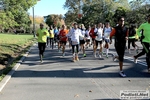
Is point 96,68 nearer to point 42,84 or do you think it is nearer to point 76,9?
point 42,84

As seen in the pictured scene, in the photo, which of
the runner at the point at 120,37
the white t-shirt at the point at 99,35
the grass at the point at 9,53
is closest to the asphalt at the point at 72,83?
the runner at the point at 120,37

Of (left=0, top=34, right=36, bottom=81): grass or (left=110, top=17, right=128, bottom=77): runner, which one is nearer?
(left=110, top=17, right=128, bottom=77): runner

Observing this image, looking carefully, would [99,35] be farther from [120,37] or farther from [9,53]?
[9,53]

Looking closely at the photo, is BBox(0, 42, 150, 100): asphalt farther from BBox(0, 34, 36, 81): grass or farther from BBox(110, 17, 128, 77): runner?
BBox(0, 34, 36, 81): grass

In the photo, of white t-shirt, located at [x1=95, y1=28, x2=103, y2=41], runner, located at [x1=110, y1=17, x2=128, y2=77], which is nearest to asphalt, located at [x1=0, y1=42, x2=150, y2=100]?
runner, located at [x1=110, y1=17, x2=128, y2=77]

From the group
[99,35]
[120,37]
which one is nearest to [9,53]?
[99,35]

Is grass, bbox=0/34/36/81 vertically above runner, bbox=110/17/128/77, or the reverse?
runner, bbox=110/17/128/77

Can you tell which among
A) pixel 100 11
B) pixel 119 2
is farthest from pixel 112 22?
pixel 119 2

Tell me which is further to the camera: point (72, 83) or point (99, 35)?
point (99, 35)

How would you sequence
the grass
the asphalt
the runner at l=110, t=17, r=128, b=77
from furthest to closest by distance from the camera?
the grass < the runner at l=110, t=17, r=128, b=77 < the asphalt

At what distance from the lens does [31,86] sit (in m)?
7.60

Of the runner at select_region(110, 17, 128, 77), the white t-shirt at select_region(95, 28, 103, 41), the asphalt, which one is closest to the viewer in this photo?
the asphalt

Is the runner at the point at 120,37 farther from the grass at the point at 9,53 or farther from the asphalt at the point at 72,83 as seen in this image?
the grass at the point at 9,53

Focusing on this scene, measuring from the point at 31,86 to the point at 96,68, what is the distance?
12.1 feet
